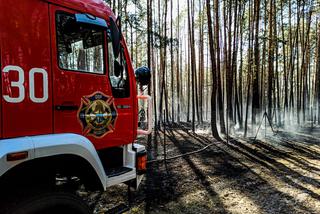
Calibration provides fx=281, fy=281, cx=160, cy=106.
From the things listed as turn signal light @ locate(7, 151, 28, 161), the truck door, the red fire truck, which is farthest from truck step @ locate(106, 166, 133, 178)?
turn signal light @ locate(7, 151, 28, 161)

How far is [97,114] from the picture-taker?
237cm

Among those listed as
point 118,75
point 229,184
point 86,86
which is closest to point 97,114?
point 86,86

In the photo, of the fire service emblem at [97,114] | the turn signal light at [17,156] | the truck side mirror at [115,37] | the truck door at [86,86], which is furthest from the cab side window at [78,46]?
the turn signal light at [17,156]

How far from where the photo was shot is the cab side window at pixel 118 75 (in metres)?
2.54

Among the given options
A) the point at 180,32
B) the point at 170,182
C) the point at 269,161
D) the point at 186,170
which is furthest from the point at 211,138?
the point at 180,32

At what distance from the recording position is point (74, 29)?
2320 millimetres

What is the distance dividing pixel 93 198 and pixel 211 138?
649 centimetres

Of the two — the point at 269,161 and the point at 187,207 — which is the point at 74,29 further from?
the point at 269,161

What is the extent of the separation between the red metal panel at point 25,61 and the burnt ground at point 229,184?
2.04 meters

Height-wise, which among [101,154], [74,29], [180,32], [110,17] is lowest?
[101,154]

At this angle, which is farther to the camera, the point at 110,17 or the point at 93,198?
the point at 93,198

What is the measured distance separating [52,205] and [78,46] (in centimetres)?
127

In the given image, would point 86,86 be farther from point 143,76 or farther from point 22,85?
point 143,76

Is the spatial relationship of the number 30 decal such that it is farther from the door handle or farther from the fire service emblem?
the fire service emblem
